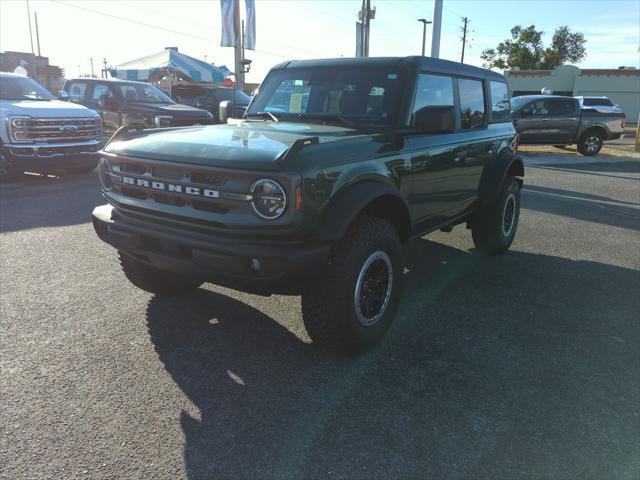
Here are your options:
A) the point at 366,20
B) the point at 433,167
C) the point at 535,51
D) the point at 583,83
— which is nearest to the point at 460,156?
the point at 433,167

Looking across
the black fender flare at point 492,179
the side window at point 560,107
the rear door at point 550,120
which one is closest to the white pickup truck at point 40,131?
the black fender flare at point 492,179

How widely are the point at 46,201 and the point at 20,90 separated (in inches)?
131

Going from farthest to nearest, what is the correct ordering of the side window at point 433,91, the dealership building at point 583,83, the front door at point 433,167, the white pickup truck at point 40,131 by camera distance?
1. the dealership building at point 583,83
2. the white pickup truck at point 40,131
3. the side window at point 433,91
4. the front door at point 433,167

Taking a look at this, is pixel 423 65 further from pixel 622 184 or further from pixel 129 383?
pixel 622 184

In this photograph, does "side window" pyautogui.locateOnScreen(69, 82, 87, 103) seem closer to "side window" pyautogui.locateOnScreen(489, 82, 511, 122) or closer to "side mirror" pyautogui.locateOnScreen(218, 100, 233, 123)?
"side mirror" pyautogui.locateOnScreen(218, 100, 233, 123)

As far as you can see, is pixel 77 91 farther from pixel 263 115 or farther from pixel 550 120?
pixel 550 120

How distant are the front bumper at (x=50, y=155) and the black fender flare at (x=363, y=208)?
781cm

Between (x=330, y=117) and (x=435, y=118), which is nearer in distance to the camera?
(x=435, y=118)

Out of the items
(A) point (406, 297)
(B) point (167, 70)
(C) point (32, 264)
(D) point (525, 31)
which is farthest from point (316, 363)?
(D) point (525, 31)

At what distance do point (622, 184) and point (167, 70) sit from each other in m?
20.7

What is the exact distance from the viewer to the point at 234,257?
8.57ft

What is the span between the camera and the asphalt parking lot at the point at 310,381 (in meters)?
2.32

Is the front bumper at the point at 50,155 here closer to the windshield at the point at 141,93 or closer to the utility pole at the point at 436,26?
the windshield at the point at 141,93

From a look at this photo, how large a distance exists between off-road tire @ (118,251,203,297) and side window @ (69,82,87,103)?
9.82 m
